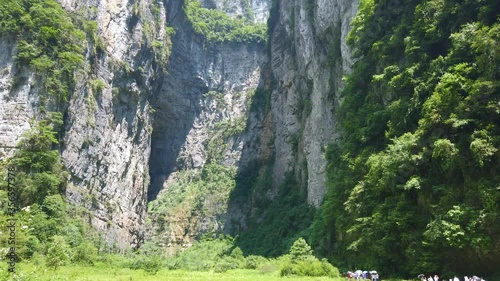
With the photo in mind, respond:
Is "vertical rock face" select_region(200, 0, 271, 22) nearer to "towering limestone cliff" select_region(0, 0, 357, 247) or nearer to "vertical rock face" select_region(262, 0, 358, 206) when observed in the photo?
"towering limestone cliff" select_region(0, 0, 357, 247)

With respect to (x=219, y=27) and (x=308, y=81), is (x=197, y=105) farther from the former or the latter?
(x=308, y=81)

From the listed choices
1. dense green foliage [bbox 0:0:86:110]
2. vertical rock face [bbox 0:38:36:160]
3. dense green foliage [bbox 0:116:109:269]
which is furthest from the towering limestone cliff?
dense green foliage [bbox 0:116:109:269]

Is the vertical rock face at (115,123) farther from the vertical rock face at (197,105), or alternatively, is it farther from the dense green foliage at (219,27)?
the dense green foliage at (219,27)

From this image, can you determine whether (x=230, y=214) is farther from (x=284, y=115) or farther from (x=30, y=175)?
(x=30, y=175)

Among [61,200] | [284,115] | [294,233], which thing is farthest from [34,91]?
[284,115]

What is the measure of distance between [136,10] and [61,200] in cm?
2480

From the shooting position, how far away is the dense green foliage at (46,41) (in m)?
31.2

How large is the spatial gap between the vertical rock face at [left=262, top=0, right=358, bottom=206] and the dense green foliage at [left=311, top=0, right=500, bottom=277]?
8.34 meters

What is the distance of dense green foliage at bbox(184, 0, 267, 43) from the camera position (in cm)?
6253

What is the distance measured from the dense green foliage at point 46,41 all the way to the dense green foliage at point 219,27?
29.5 m

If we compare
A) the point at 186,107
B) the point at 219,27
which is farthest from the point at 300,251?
the point at 219,27

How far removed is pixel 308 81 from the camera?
39125 mm

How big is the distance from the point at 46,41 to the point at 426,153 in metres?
28.0

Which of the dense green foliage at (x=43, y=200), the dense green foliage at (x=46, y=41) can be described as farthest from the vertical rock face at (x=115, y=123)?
the dense green foliage at (x=43, y=200)
